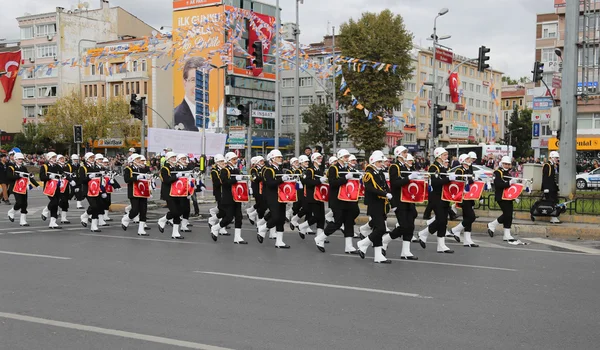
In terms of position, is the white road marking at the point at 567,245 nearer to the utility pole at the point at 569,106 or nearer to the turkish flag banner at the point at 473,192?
the turkish flag banner at the point at 473,192

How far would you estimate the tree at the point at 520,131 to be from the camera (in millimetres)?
95750

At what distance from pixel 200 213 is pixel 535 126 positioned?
42936 mm

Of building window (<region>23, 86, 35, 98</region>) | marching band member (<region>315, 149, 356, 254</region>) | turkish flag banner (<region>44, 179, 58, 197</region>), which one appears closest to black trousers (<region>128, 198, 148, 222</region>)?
turkish flag banner (<region>44, 179, 58, 197</region>)

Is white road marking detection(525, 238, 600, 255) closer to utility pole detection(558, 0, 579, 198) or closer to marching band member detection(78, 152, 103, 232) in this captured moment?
utility pole detection(558, 0, 579, 198)

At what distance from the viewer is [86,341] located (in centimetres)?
593

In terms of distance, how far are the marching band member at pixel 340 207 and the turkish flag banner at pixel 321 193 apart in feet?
3.20

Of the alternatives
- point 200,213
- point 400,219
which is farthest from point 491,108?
point 400,219

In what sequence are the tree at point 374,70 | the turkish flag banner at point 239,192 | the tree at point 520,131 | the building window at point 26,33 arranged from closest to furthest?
the turkish flag banner at point 239,192 → the tree at point 374,70 → the building window at point 26,33 → the tree at point 520,131

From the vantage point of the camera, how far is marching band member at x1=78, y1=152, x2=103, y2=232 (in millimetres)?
15846

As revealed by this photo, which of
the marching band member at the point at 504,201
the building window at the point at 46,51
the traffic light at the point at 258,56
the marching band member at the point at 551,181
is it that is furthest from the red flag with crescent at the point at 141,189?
the building window at the point at 46,51

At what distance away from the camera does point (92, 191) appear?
52.5 ft

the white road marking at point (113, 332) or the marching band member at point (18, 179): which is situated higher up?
the marching band member at point (18, 179)

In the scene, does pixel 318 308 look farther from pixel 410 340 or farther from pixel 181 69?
pixel 181 69

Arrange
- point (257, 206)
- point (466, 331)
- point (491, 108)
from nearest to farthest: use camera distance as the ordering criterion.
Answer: point (466, 331) → point (257, 206) → point (491, 108)
